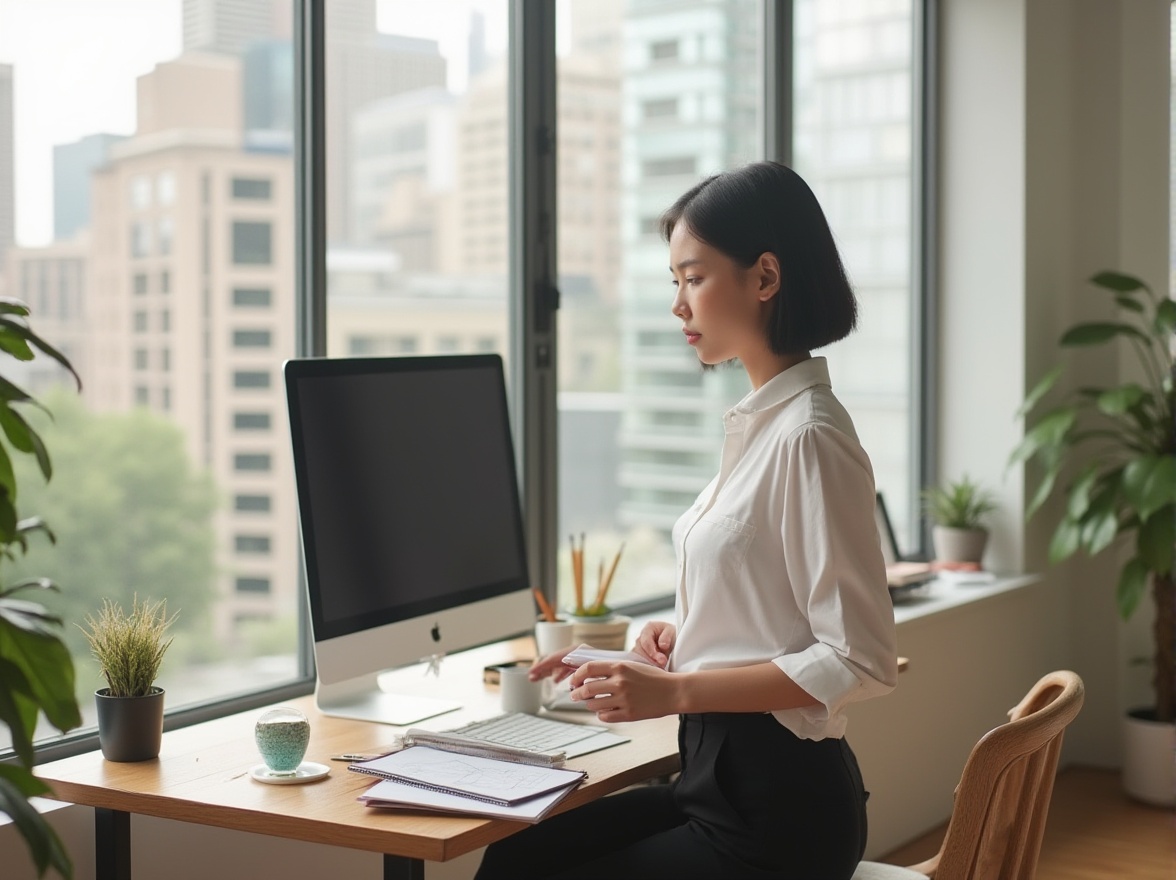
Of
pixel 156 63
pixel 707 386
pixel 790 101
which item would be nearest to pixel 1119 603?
pixel 707 386

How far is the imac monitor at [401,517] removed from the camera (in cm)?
205

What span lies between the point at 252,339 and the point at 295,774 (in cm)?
183

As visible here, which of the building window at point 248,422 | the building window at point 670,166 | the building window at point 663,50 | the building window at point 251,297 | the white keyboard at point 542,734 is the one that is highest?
the building window at point 663,50

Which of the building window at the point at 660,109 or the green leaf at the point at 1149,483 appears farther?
the green leaf at the point at 1149,483

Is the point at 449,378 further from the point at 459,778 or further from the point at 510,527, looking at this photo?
the point at 459,778

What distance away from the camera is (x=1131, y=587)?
4.07m

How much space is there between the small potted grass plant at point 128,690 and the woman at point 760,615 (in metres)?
0.52

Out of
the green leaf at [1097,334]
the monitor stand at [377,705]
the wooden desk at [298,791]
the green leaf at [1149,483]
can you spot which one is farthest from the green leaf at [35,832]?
the green leaf at [1097,334]

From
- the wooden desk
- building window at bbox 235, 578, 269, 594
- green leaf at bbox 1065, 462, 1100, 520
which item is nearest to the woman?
the wooden desk

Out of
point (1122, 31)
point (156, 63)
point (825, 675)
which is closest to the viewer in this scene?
point (825, 675)

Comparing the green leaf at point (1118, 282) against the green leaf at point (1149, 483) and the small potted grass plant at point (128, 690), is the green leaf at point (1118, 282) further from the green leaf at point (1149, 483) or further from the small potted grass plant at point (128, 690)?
the small potted grass plant at point (128, 690)

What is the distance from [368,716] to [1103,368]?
3220 mm

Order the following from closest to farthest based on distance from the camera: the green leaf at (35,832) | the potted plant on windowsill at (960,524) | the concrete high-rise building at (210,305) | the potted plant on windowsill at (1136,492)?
the green leaf at (35,832) < the concrete high-rise building at (210,305) < the potted plant on windowsill at (1136,492) < the potted plant on windowsill at (960,524)

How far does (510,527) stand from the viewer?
7.97ft
